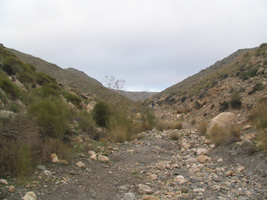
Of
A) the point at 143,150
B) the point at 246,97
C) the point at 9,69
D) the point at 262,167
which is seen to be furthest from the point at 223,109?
the point at 9,69

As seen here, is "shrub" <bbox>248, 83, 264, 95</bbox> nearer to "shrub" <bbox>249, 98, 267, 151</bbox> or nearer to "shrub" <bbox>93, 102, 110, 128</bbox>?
"shrub" <bbox>249, 98, 267, 151</bbox>

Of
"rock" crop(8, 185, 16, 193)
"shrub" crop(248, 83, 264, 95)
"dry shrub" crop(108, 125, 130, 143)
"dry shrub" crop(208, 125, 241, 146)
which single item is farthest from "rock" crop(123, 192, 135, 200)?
"shrub" crop(248, 83, 264, 95)

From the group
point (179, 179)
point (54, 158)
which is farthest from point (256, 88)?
point (54, 158)

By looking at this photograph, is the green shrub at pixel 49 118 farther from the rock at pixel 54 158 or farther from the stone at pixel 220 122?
the stone at pixel 220 122

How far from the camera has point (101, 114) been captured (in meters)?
10.4

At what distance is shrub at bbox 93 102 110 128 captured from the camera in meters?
10.2

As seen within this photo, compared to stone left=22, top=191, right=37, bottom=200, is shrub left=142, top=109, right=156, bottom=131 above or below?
above

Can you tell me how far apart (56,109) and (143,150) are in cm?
314

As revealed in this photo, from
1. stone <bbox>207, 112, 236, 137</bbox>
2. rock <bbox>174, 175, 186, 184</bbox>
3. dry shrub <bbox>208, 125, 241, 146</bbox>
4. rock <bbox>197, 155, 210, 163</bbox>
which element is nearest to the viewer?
rock <bbox>174, 175, 186, 184</bbox>

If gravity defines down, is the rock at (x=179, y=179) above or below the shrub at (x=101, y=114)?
below

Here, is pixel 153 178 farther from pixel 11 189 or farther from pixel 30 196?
Answer: pixel 11 189

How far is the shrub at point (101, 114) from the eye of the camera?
10.2 metres

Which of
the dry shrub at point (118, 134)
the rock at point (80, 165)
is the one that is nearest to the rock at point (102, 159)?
the rock at point (80, 165)

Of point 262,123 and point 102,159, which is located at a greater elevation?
point 262,123
